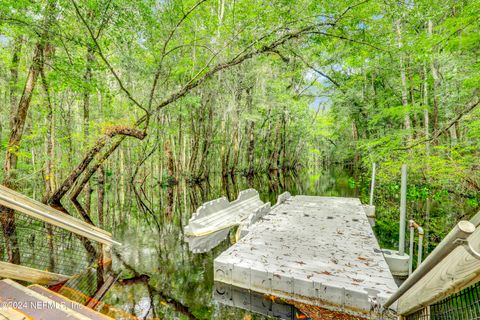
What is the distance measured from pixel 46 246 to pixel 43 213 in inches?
131

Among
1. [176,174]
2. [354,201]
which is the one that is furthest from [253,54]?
[176,174]

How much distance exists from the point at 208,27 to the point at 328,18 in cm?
627

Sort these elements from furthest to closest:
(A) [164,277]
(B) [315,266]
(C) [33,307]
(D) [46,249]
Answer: (D) [46,249]
(A) [164,277]
(B) [315,266]
(C) [33,307]

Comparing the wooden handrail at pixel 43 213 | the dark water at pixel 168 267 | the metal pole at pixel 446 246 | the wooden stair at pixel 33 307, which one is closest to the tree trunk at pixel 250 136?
the dark water at pixel 168 267

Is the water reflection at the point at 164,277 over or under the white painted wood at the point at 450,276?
under

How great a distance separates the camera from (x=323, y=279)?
9.46 feet

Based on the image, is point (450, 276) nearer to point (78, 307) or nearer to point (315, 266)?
point (315, 266)

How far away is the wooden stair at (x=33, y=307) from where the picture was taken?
2.04m

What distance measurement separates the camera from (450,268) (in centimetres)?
95

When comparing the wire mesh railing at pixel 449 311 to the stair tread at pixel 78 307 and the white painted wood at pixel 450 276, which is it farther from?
the stair tread at pixel 78 307

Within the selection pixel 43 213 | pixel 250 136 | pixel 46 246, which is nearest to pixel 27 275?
pixel 43 213

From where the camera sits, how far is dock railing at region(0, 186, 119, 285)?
9.00 ft

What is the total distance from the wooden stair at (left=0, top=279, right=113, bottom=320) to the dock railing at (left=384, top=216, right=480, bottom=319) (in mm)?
2683

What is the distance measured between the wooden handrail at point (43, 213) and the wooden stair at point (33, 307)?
76cm
